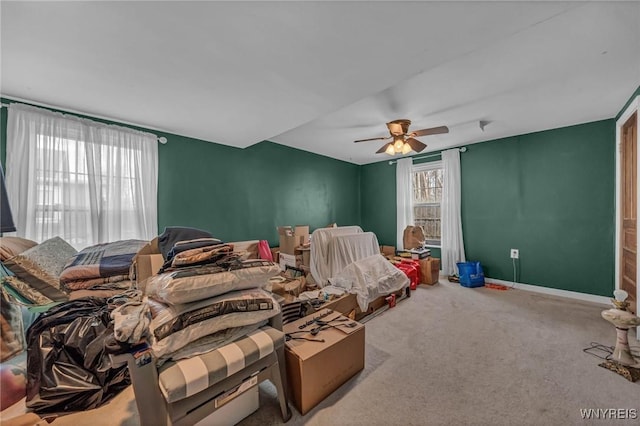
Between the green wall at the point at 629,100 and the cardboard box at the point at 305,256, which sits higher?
the green wall at the point at 629,100

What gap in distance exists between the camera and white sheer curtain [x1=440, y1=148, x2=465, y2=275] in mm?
4367

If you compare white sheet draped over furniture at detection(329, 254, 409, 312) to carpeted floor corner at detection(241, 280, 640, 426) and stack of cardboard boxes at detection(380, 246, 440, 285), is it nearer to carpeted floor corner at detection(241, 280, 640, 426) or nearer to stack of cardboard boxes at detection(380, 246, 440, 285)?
carpeted floor corner at detection(241, 280, 640, 426)

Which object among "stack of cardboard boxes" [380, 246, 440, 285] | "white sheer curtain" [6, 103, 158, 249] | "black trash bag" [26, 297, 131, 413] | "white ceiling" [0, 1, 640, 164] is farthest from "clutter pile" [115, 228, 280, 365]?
"stack of cardboard boxes" [380, 246, 440, 285]

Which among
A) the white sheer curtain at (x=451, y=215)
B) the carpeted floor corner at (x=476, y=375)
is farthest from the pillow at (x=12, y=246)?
the white sheer curtain at (x=451, y=215)

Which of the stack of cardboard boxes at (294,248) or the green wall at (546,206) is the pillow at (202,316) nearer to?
the stack of cardboard boxes at (294,248)

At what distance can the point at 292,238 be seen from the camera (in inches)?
143

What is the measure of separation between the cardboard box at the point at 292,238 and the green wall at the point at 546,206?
2946mm

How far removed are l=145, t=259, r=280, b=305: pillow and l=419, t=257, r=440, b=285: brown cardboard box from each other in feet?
10.8

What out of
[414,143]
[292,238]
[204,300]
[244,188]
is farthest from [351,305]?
[244,188]

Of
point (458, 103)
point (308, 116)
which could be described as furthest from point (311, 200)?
point (458, 103)

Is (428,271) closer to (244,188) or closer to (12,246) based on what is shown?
(244,188)

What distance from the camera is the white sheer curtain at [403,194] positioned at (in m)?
5.01

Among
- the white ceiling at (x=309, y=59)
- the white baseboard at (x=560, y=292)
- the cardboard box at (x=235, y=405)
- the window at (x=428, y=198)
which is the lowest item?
the white baseboard at (x=560, y=292)

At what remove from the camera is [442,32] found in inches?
54.8
